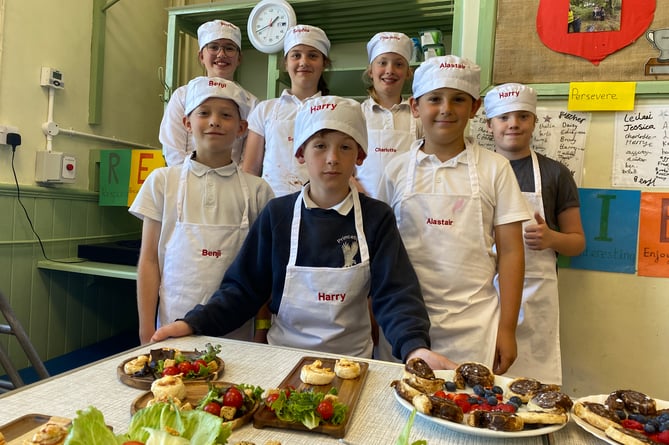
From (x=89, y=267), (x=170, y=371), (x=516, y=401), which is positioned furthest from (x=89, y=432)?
(x=89, y=267)

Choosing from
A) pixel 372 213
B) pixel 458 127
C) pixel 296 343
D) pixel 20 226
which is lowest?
pixel 296 343

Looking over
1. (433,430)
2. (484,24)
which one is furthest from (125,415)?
(484,24)

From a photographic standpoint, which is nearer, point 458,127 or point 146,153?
point 458,127

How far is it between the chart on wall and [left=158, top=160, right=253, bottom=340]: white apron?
4.51 feet

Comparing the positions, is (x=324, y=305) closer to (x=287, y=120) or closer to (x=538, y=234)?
(x=538, y=234)

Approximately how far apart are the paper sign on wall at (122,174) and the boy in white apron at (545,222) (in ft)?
6.89

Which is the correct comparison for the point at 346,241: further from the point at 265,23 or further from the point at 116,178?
the point at 116,178

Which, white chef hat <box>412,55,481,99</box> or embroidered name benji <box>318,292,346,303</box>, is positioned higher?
white chef hat <box>412,55,481,99</box>

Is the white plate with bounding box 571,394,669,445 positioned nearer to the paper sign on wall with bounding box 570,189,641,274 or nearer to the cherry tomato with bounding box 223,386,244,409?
the cherry tomato with bounding box 223,386,244,409

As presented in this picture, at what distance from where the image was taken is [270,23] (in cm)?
270

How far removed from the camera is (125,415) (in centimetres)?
79

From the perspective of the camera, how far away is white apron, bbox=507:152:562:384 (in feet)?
5.95

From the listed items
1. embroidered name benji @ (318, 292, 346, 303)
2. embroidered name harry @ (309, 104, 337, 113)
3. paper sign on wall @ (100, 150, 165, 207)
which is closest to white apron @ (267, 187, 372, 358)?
embroidered name benji @ (318, 292, 346, 303)

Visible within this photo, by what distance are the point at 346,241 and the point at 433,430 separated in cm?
67
